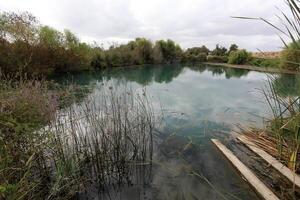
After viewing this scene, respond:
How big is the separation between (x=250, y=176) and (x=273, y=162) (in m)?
0.46

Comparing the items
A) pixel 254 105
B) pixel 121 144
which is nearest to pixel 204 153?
pixel 121 144

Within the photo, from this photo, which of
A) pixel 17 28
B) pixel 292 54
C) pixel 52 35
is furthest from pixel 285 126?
pixel 52 35

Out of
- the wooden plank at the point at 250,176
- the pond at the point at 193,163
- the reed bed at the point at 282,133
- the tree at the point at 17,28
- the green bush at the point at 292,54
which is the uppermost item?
the tree at the point at 17,28

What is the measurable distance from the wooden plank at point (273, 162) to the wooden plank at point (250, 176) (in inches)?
12.3

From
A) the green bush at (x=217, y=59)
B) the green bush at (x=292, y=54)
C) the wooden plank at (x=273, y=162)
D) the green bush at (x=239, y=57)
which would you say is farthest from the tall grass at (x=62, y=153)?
the green bush at (x=217, y=59)

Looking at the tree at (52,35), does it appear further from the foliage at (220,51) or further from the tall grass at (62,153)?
the foliage at (220,51)

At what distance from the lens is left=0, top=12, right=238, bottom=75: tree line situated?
12.2 metres

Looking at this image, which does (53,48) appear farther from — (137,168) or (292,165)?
(292,165)

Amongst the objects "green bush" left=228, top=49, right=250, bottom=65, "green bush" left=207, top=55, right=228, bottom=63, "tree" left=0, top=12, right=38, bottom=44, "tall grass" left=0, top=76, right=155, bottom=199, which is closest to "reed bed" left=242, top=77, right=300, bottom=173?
"tall grass" left=0, top=76, right=155, bottom=199

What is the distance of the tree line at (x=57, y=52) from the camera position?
12.2 meters

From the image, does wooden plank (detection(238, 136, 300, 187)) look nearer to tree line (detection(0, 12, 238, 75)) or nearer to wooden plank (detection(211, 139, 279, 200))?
wooden plank (detection(211, 139, 279, 200))

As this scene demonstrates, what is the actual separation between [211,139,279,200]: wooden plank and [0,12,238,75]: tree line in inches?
144

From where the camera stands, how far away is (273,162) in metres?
3.26

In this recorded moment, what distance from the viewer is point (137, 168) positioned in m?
3.52
